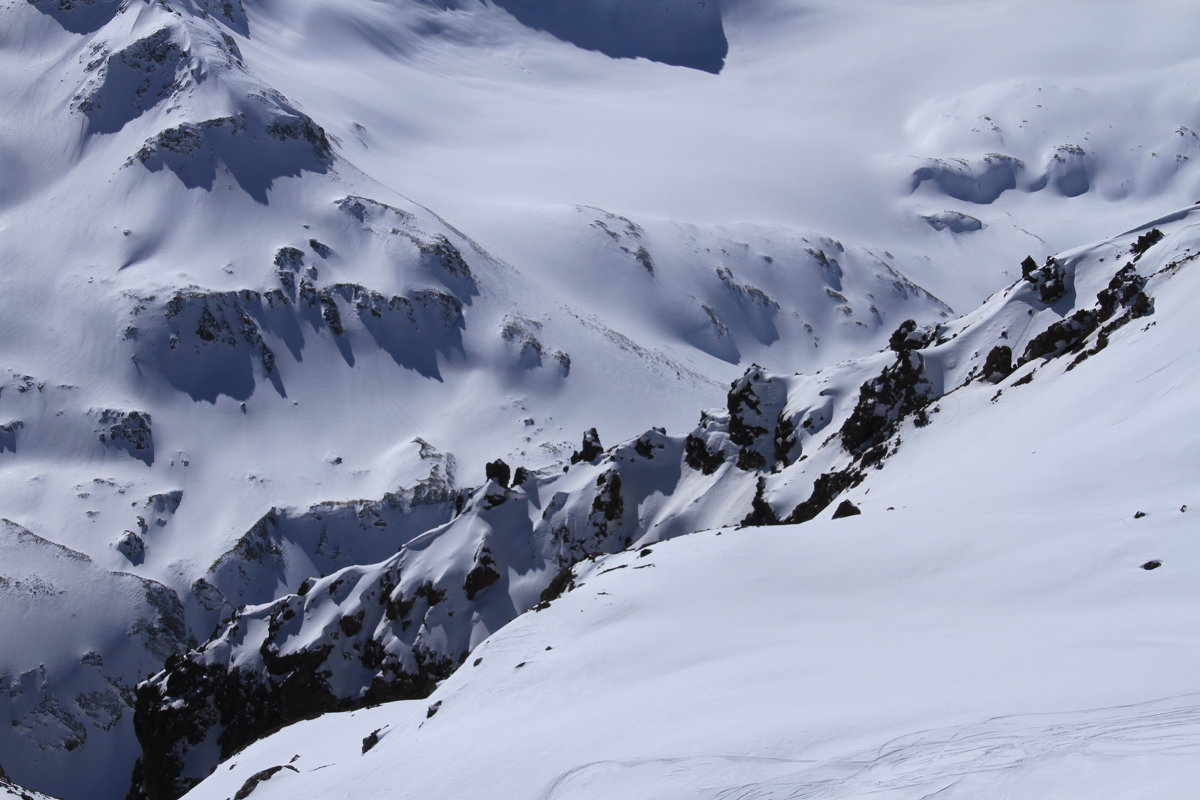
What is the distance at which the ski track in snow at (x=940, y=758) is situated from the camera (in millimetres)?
15812

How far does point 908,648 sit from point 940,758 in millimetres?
6312

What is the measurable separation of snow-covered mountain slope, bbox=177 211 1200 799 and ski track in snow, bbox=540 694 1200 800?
0.16ft

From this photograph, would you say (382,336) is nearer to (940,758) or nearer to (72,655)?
(72,655)

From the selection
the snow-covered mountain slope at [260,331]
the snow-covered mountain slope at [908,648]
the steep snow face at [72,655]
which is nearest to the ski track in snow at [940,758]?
the snow-covered mountain slope at [908,648]

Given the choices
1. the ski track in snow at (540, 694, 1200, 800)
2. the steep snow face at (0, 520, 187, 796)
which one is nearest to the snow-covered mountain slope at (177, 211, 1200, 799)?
the ski track in snow at (540, 694, 1200, 800)

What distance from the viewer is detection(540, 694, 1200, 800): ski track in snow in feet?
51.9

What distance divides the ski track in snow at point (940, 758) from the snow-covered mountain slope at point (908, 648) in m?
0.05

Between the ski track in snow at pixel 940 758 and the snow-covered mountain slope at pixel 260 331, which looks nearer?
the ski track in snow at pixel 940 758

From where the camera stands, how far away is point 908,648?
2336 cm

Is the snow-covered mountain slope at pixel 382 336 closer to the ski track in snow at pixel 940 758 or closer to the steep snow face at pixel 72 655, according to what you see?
the steep snow face at pixel 72 655

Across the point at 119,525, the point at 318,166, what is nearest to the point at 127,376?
the point at 119,525

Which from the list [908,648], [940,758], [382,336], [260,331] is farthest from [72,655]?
[940,758]

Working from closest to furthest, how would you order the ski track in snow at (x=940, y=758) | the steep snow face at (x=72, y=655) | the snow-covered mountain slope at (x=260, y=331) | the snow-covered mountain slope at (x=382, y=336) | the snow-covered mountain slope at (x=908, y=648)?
the ski track in snow at (x=940, y=758) < the snow-covered mountain slope at (x=908, y=648) < the snow-covered mountain slope at (x=382, y=336) < the steep snow face at (x=72, y=655) < the snow-covered mountain slope at (x=260, y=331)

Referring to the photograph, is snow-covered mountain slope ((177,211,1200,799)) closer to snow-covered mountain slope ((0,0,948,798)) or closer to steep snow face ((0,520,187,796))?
steep snow face ((0,520,187,796))
